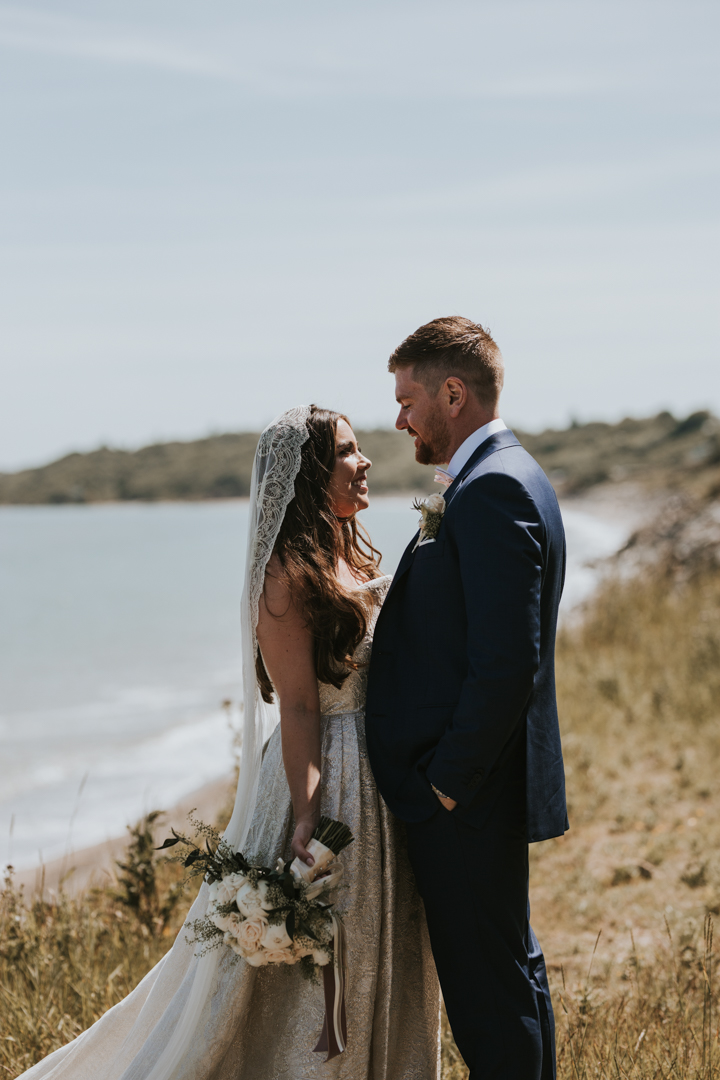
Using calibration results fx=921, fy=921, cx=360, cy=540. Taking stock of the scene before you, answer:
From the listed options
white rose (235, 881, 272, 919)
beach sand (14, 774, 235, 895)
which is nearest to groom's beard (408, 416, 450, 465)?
white rose (235, 881, 272, 919)

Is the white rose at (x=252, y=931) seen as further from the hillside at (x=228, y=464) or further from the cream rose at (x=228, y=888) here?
the hillside at (x=228, y=464)

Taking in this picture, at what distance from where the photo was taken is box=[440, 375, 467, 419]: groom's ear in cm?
264

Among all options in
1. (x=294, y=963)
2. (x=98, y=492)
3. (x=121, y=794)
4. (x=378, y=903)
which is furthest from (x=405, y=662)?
(x=98, y=492)

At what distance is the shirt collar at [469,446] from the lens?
2.65m

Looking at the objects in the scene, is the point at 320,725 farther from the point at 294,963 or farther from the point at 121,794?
the point at 121,794

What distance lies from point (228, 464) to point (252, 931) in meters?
90.0

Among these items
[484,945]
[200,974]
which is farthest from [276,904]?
[484,945]

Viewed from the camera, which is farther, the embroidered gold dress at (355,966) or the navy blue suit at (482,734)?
the embroidered gold dress at (355,966)

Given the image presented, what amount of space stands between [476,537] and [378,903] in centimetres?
108

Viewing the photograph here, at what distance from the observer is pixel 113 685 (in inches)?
620

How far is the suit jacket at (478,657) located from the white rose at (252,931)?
460 mm

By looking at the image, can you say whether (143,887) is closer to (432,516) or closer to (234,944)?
(234,944)

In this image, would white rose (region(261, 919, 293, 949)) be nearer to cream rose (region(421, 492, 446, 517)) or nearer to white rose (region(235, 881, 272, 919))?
white rose (region(235, 881, 272, 919))

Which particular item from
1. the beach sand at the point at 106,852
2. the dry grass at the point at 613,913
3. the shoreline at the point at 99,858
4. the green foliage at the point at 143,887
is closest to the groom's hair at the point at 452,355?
the dry grass at the point at 613,913
